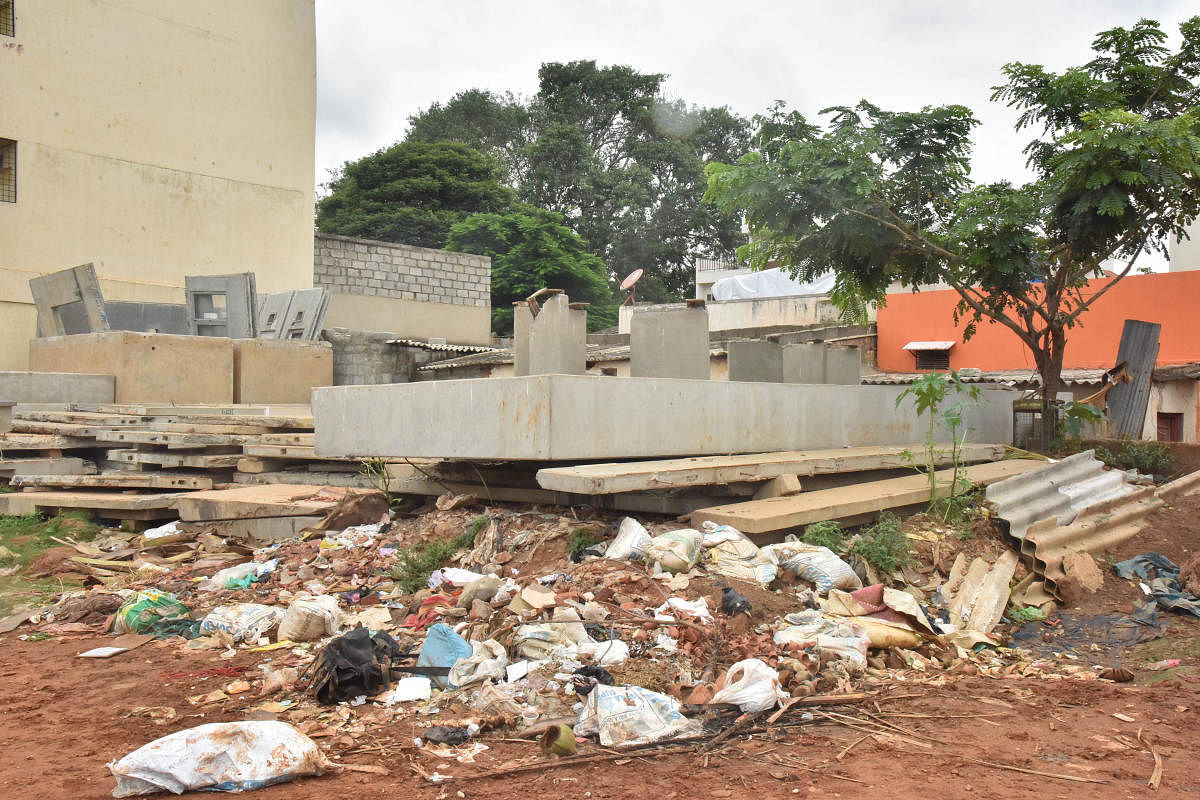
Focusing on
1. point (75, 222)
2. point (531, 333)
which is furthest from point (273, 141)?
point (531, 333)

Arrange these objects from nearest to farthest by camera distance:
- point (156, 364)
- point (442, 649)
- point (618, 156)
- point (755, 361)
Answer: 1. point (442, 649)
2. point (755, 361)
3. point (156, 364)
4. point (618, 156)

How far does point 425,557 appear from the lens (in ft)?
19.7

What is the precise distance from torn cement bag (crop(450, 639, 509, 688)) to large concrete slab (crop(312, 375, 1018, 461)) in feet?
5.73

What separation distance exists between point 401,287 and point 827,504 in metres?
16.2

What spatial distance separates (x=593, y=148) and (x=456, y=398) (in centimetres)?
3169

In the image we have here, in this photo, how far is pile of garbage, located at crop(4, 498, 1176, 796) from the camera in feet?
11.9

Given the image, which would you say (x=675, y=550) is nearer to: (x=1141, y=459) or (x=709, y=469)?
(x=709, y=469)

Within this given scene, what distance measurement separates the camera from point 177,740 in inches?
123

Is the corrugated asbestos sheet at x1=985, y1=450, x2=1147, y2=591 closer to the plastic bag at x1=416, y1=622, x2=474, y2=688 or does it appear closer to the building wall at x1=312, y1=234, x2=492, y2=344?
the plastic bag at x1=416, y1=622, x2=474, y2=688

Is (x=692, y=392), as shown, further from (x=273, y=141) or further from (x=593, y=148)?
(x=593, y=148)

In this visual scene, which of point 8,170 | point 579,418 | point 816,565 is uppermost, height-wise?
point 8,170

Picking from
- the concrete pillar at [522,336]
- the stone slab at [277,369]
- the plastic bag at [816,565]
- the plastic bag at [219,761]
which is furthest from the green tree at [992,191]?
the plastic bag at [219,761]

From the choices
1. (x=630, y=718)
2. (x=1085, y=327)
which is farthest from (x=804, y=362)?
(x=1085, y=327)

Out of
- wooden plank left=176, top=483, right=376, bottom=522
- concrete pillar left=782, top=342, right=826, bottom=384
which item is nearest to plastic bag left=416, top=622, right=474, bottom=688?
wooden plank left=176, top=483, right=376, bottom=522
